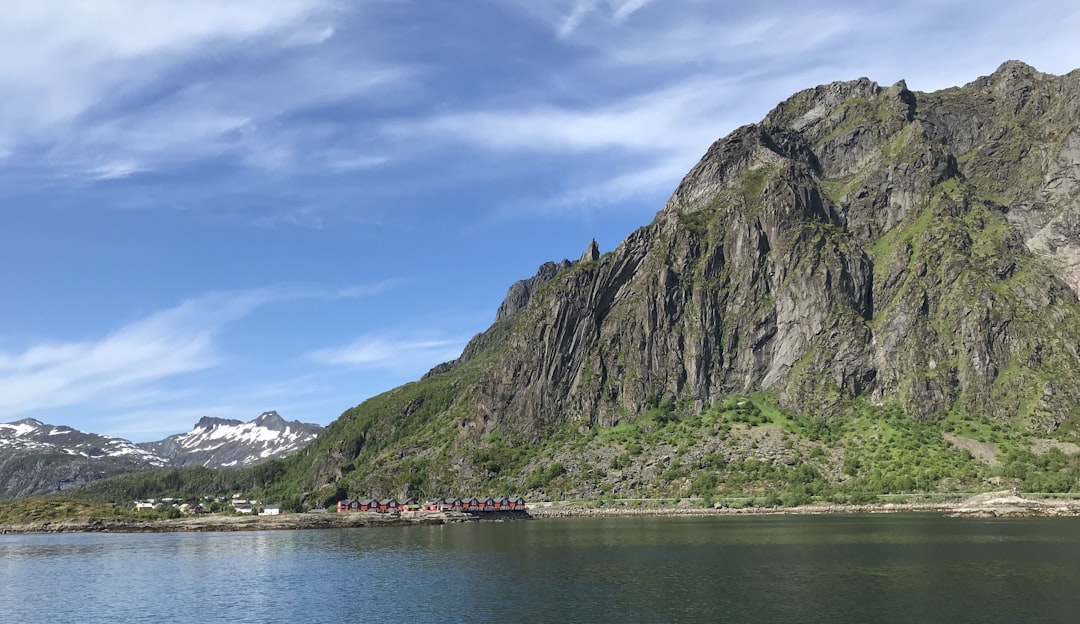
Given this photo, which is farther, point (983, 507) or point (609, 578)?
point (983, 507)

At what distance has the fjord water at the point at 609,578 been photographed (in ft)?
234

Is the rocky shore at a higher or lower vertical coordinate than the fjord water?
lower

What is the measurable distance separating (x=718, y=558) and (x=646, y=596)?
96.6 ft

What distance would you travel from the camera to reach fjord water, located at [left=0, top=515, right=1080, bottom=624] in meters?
71.3

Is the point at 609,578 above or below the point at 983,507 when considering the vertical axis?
above

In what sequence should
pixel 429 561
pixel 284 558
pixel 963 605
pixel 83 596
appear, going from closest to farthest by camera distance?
pixel 963 605 → pixel 83 596 → pixel 429 561 → pixel 284 558

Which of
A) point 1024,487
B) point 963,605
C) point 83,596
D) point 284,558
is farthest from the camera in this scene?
point 1024,487

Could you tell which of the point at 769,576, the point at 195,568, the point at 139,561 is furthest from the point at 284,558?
the point at 769,576

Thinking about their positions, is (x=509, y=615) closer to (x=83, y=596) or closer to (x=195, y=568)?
(x=83, y=596)

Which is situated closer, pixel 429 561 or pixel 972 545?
pixel 972 545

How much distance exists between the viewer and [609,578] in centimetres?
9088

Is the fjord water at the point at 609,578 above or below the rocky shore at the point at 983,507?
above

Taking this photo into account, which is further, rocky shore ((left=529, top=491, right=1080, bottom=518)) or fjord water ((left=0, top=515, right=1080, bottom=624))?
rocky shore ((left=529, top=491, right=1080, bottom=518))

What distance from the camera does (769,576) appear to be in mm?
87750
